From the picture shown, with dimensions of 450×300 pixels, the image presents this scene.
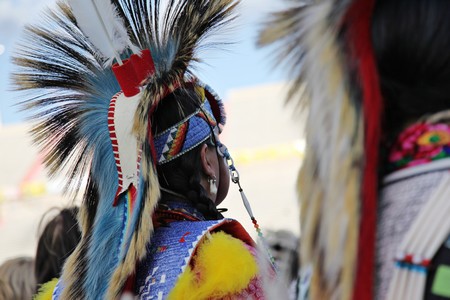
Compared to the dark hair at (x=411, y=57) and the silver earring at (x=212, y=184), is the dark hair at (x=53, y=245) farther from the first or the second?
the dark hair at (x=411, y=57)

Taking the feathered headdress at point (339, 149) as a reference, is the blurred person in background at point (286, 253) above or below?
below

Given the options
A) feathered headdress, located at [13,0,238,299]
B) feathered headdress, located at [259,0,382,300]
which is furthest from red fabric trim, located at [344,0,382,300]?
feathered headdress, located at [13,0,238,299]

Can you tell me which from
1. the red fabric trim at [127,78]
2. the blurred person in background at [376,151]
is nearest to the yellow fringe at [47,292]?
the red fabric trim at [127,78]

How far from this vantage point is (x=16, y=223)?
30.5 feet

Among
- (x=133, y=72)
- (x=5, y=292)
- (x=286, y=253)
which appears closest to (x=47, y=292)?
(x=133, y=72)

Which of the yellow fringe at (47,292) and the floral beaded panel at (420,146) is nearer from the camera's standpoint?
the floral beaded panel at (420,146)

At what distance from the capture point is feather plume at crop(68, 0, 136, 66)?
6.57 feet

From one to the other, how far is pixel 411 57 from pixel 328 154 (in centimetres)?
16

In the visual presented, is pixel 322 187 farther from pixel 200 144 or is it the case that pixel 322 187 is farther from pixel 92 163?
pixel 92 163

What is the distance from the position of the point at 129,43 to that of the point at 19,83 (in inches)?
16.0

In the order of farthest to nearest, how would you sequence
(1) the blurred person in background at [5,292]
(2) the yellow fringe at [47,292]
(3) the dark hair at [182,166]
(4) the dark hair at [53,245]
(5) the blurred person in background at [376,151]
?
(1) the blurred person in background at [5,292] → (4) the dark hair at [53,245] → (2) the yellow fringe at [47,292] → (3) the dark hair at [182,166] → (5) the blurred person in background at [376,151]

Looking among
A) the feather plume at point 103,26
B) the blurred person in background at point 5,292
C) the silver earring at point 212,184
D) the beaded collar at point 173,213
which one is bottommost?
the blurred person in background at point 5,292

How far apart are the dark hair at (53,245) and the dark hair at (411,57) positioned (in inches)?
83.8

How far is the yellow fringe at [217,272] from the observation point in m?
1.74
